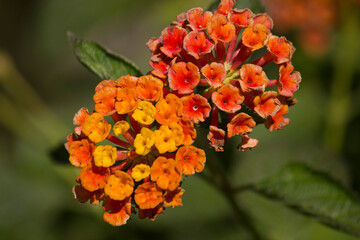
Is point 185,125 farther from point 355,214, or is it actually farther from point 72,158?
point 355,214

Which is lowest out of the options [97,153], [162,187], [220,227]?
[220,227]

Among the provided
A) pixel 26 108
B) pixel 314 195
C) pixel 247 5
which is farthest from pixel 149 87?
pixel 26 108

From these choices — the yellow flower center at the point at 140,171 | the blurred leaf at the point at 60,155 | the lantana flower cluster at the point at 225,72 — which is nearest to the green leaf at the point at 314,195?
the lantana flower cluster at the point at 225,72

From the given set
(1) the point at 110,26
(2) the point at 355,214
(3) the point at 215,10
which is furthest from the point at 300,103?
(1) the point at 110,26

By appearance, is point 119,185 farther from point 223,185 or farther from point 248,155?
point 248,155

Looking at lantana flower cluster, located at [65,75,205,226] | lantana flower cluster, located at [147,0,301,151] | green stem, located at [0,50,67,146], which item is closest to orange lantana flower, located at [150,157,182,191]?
lantana flower cluster, located at [65,75,205,226]

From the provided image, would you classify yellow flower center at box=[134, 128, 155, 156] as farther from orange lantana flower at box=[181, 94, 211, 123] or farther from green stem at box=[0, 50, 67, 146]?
green stem at box=[0, 50, 67, 146]
